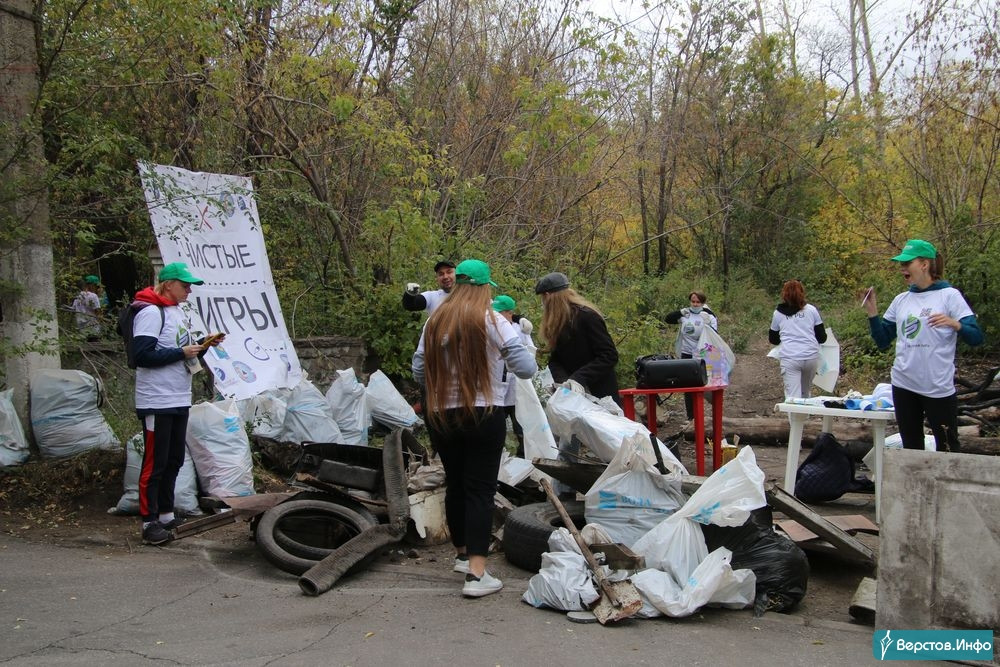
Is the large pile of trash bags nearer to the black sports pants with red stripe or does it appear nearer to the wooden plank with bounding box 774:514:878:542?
the wooden plank with bounding box 774:514:878:542

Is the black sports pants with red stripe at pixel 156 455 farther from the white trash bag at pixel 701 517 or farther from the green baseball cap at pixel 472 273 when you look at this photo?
the white trash bag at pixel 701 517

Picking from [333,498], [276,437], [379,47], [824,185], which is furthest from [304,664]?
[824,185]

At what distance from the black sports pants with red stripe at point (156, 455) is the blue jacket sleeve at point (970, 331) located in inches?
194

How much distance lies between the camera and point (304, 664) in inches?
129

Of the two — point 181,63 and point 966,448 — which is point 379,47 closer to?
point 181,63

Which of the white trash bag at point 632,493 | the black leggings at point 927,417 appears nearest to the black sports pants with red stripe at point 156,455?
the white trash bag at point 632,493

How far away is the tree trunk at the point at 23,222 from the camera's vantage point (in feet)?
19.5

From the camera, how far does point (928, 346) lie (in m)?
5.09

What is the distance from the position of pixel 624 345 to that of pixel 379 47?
4.94 meters

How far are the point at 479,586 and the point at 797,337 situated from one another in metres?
5.27

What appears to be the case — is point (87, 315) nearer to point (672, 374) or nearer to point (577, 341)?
point (577, 341)

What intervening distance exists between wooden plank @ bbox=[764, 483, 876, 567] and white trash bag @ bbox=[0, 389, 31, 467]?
17.1 ft

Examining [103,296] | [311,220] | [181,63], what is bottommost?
[103,296]

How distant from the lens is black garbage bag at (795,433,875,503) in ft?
20.1
